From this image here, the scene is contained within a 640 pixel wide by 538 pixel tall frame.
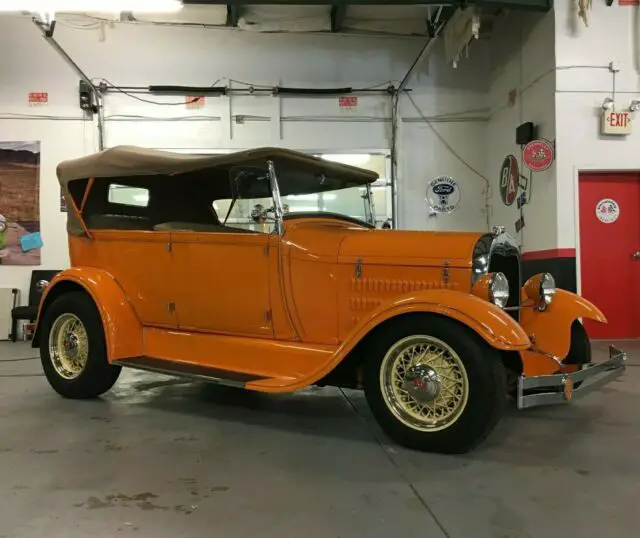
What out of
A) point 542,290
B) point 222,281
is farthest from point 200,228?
point 542,290

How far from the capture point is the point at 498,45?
8039 mm

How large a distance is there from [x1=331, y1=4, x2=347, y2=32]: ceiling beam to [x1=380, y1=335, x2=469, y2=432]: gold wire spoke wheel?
601cm

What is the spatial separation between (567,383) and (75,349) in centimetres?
329

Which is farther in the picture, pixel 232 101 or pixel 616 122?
pixel 232 101

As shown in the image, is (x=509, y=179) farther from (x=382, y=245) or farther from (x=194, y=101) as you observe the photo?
(x=382, y=245)

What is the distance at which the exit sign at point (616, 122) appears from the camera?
21.3 ft

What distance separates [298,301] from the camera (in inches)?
133

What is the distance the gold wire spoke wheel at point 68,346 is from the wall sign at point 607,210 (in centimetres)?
591

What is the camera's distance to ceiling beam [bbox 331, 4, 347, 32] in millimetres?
7546

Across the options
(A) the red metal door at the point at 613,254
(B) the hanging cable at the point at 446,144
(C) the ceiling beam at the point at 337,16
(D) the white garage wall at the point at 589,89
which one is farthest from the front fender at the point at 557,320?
(C) the ceiling beam at the point at 337,16

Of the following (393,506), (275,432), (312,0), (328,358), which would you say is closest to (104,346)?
(275,432)

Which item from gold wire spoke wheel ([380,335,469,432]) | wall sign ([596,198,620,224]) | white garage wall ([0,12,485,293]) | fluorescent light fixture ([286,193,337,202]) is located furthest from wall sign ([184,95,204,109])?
gold wire spoke wheel ([380,335,469,432])

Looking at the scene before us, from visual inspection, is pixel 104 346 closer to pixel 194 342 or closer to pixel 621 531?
pixel 194 342

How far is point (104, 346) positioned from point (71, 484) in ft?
5.08
